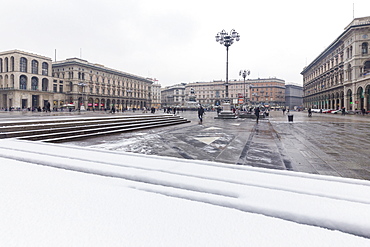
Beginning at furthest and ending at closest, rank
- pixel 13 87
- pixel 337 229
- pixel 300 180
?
pixel 13 87, pixel 300 180, pixel 337 229

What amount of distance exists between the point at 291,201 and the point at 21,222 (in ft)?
6.60

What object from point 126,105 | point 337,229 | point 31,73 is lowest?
point 337,229

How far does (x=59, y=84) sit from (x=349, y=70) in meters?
81.2

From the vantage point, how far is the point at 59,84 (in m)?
69.2

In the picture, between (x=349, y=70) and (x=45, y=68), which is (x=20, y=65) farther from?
(x=349, y=70)

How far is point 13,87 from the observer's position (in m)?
57.3

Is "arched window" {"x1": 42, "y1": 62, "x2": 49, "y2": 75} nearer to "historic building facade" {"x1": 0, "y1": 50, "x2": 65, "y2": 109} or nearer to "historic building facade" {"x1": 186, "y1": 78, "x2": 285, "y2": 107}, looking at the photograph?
"historic building facade" {"x1": 0, "y1": 50, "x2": 65, "y2": 109}

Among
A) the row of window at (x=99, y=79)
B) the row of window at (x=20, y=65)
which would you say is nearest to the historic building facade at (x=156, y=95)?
the row of window at (x=99, y=79)

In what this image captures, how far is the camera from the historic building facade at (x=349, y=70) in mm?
39250

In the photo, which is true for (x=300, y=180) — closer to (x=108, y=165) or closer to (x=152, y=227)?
(x=152, y=227)

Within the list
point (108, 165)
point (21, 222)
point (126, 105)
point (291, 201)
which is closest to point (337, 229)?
point (291, 201)

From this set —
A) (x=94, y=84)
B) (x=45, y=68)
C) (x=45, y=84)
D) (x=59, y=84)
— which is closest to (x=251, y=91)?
(x=94, y=84)

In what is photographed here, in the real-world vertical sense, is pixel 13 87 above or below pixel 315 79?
below

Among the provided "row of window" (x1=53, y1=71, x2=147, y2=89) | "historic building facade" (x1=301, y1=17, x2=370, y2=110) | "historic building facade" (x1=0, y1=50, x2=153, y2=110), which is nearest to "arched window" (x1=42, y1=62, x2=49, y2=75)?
"historic building facade" (x1=0, y1=50, x2=153, y2=110)
